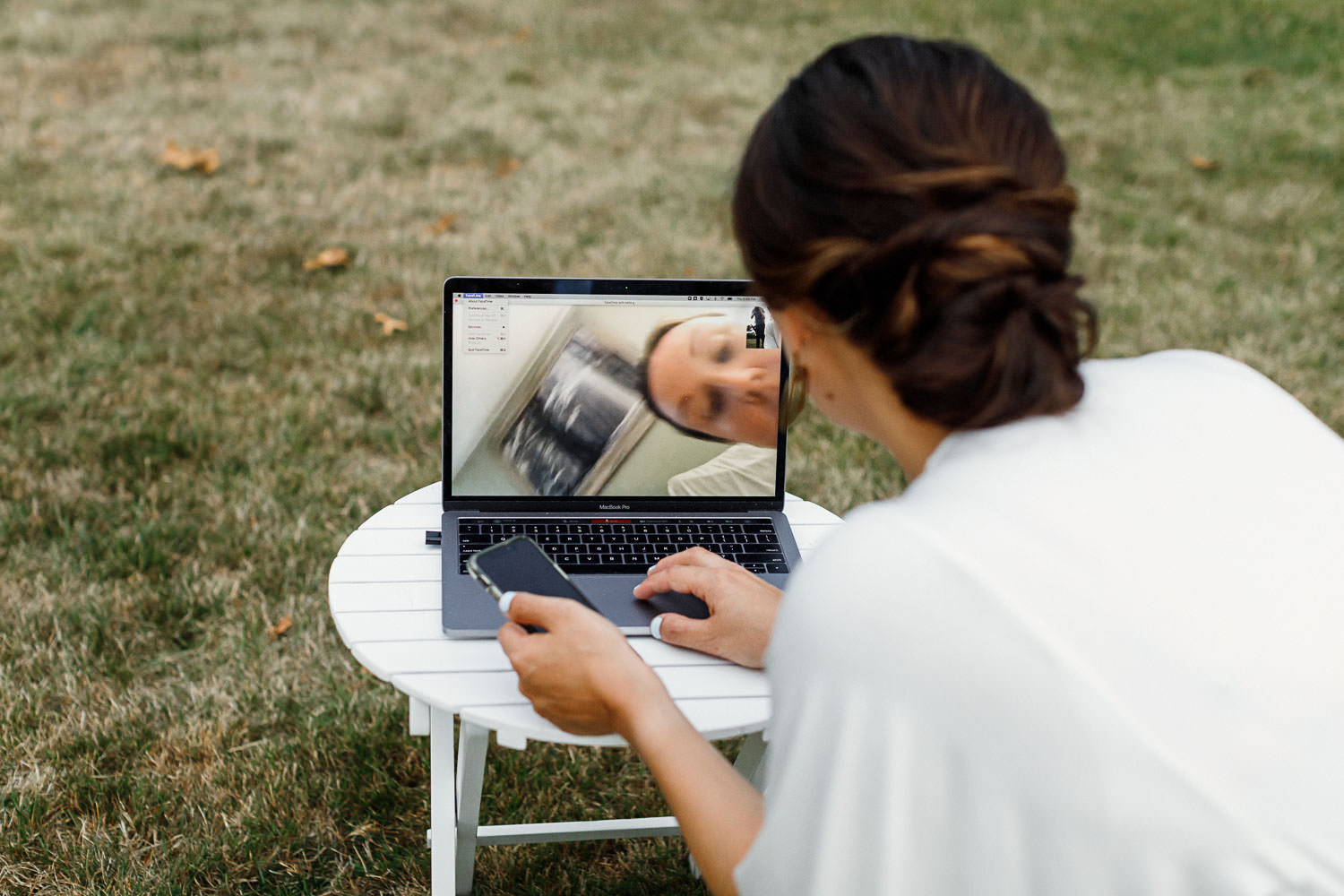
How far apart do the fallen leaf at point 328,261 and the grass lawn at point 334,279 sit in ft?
0.20

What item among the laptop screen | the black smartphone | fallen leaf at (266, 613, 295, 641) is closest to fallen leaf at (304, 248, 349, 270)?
fallen leaf at (266, 613, 295, 641)

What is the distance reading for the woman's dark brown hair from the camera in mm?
1013

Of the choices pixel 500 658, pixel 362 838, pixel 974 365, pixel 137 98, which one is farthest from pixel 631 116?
pixel 974 365

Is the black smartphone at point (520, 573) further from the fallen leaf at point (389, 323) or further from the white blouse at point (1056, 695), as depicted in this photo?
the fallen leaf at point (389, 323)

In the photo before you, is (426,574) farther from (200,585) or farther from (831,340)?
(200,585)

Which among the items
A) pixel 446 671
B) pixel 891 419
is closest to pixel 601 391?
pixel 446 671

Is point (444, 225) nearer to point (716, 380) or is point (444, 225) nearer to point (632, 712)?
point (716, 380)

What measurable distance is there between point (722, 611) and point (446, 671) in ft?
1.16

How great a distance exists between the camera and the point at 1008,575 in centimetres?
94

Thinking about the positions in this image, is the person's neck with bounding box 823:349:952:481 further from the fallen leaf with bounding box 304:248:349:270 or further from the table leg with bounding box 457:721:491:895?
the fallen leaf with bounding box 304:248:349:270

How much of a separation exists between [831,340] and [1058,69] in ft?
21.8

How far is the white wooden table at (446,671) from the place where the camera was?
145 cm

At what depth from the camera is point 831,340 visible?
1155 millimetres

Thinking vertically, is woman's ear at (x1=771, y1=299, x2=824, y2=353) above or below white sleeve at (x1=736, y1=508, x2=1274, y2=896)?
above
